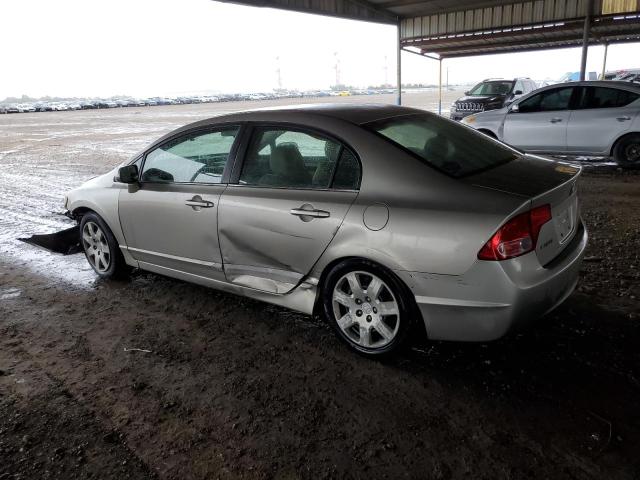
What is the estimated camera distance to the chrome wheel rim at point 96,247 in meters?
4.72

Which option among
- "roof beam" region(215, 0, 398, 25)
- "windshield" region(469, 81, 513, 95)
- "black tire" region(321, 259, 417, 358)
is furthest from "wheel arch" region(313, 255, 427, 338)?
"windshield" region(469, 81, 513, 95)

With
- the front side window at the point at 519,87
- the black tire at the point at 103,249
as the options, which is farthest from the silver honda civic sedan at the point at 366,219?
the front side window at the point at 519,87

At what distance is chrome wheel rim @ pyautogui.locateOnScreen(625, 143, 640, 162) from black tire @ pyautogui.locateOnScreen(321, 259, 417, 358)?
7913mm

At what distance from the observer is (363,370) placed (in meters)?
3.08

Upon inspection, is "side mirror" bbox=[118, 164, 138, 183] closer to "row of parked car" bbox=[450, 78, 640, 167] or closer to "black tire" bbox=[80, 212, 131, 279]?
"black tire" bbox=[80, 212, 131, 279]

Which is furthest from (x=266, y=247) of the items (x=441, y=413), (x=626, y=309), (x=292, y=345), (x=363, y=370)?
(x=626, y=309)

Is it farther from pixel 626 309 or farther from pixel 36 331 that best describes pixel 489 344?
pixel 36 331

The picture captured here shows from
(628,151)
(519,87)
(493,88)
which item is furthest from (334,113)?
(519,87)

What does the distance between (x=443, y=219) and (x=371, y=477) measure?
133 cm

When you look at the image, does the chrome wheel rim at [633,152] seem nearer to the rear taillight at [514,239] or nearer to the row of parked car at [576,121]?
the row of parked car at [576,121]

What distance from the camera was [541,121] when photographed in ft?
31.3

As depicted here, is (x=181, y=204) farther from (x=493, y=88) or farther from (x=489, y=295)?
(x=493, y=88)

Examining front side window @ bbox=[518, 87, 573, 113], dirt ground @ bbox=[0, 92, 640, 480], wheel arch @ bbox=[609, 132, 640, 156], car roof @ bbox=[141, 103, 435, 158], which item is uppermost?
car roof @ bbox=[141, 103, 435, 158]

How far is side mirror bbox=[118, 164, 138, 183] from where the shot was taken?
4.17 metres
